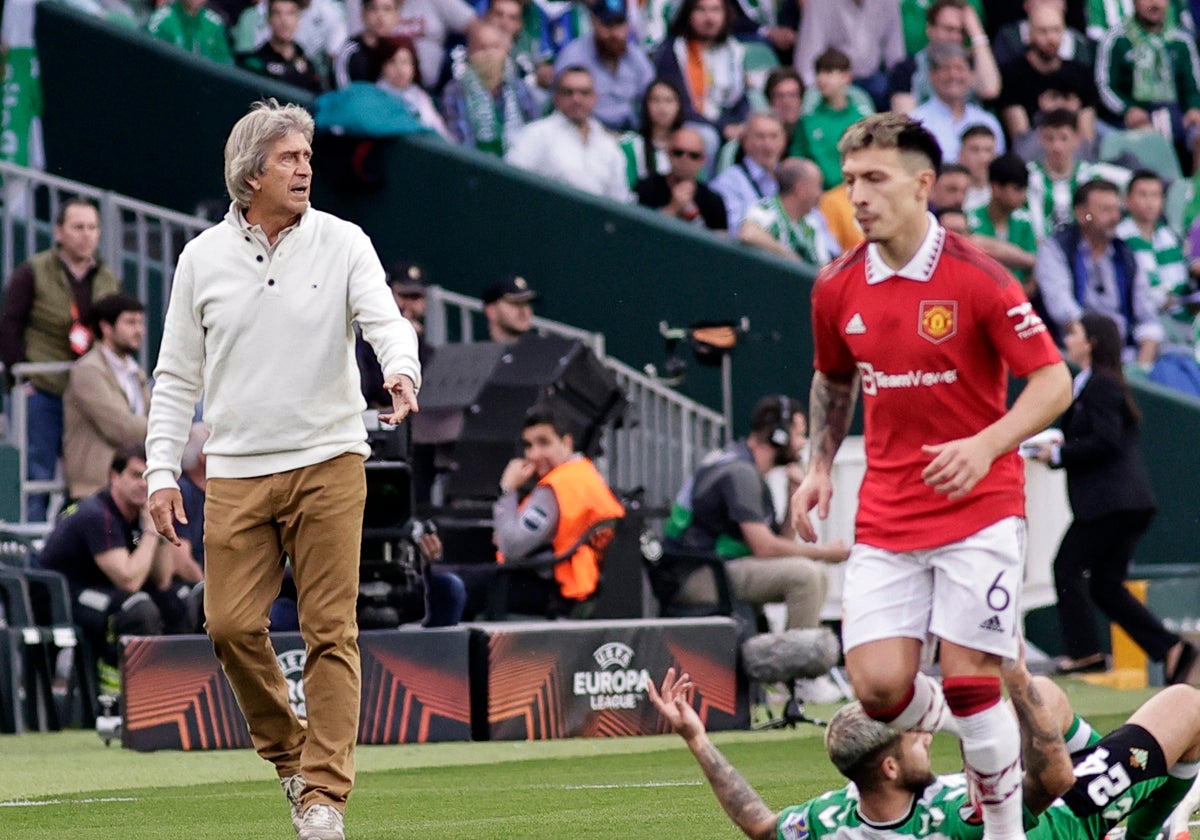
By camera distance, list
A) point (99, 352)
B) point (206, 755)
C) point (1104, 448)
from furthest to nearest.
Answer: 1. point (1104, 448)
2. point (99, 352)
3. point (206, 755)

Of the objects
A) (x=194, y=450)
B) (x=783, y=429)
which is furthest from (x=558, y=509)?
(x=194, y=450)

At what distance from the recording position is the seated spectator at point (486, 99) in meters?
16.7

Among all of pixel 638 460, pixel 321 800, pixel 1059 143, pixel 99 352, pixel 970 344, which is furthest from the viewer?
pixel 1059 143

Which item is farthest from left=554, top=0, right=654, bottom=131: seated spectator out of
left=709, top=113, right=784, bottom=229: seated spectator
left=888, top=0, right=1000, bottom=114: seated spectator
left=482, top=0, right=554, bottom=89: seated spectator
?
left=888, top=0, right=1000, bottom=114: seated spectator

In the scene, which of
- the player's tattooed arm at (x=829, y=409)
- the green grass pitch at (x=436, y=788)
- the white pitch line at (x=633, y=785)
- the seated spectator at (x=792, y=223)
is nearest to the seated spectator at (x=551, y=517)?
the green grass pitch at (x=436, y=788)

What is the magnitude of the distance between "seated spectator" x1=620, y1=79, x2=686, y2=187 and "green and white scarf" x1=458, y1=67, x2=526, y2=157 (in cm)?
86

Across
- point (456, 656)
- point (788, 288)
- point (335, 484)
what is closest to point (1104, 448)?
point (788, 288)

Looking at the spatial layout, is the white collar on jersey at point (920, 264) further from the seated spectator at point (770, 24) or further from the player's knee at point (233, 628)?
the seated spectator at point (770, 24)

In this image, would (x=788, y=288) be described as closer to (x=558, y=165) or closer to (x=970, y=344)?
(x=558, y=165)

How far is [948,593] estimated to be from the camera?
609 cm

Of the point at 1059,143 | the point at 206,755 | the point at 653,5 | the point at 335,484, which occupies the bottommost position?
the point at 206,755

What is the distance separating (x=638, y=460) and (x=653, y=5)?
4522 millimetres

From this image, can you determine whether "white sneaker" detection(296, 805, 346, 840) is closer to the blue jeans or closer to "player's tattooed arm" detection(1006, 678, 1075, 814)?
"player's tattooed arm" detection(1006, 678, 1075, 814)

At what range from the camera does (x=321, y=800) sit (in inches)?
268
